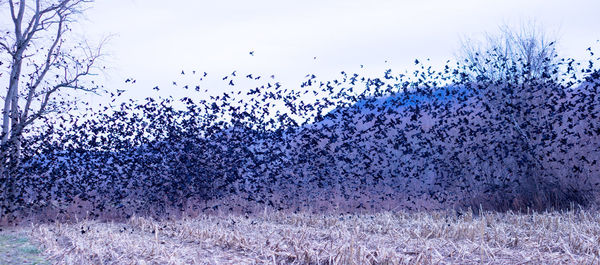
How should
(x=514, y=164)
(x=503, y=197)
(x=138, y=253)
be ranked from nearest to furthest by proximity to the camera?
(x=138, y=253), (x=503, y=197), (x=514, y=164)

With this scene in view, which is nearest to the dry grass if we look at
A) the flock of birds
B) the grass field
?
the grass field

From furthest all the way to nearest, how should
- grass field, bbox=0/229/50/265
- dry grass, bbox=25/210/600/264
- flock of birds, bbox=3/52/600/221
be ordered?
flock of birds, bbox=3/52/600/221 < grass field, bbox=0/229/50/265 < dry grass, bbox=25/210/600/264

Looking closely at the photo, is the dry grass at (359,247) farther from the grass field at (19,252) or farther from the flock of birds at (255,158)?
the flock of birds at (255,158)

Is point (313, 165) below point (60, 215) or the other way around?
the other way around

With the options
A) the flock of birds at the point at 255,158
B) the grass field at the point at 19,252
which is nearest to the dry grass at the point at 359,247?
the grass field at the point at 19,252

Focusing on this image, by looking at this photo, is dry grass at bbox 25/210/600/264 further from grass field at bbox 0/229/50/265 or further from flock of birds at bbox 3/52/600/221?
flock of birds at bbox 3/52/600/221

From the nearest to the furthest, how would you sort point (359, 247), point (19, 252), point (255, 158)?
point (359, 247), point (19, 252), point (255, 158)

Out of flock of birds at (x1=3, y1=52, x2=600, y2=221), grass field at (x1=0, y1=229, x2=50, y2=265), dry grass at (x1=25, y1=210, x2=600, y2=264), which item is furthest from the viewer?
flock of birds at (x1=3, y1=52, x2=600, y2=221)

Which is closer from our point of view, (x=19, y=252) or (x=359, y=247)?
(x=359, y=247)

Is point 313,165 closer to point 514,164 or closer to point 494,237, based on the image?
point 514,164

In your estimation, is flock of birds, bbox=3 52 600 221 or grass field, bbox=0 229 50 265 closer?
grass field, bbox=0 229 50 265

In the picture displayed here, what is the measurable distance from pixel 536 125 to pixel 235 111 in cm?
934

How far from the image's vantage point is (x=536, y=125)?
1418 centimetres

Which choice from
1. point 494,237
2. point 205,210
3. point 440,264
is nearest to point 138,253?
point 440,264
